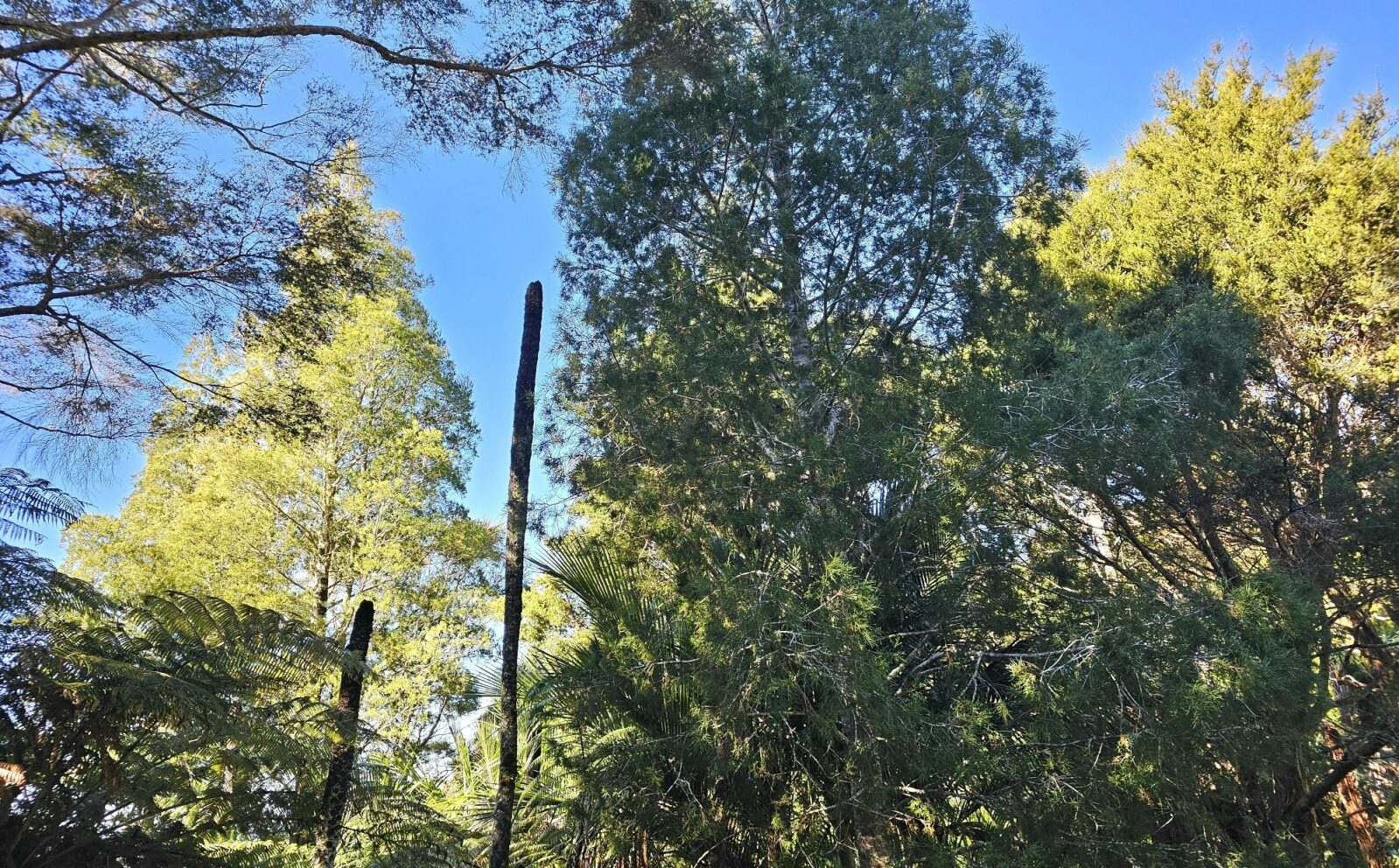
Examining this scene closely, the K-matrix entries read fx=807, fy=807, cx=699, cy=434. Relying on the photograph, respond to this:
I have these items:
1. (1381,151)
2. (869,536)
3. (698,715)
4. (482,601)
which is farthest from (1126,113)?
(482,601)

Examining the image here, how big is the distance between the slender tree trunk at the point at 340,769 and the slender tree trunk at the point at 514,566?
1.19 meters

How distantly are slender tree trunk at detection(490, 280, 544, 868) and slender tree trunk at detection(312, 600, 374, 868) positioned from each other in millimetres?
1191

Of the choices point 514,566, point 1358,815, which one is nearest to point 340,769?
point 514,566

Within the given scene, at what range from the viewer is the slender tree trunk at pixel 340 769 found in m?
5.85

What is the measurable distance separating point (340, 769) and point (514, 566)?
2.28 meters

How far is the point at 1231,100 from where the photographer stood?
33.9ft

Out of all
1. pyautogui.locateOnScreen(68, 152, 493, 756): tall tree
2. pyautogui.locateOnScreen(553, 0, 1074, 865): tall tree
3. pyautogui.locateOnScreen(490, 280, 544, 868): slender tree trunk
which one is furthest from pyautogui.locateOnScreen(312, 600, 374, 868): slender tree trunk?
pyautogui.locateOnScreen(68, 152, 493, 756): tall tree

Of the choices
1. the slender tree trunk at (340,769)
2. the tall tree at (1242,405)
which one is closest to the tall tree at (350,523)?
the slender tree trunk at (340,769)

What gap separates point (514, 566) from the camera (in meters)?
7.71

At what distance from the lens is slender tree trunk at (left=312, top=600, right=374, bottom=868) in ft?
19.2

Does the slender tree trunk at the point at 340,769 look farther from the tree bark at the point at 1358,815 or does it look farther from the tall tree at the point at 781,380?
the tree bark at the point at 1358,815

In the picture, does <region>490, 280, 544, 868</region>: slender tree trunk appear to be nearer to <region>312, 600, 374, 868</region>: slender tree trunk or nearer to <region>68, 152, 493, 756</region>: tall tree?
<region>312, 600, 374, 868</region>: slender tree trunk

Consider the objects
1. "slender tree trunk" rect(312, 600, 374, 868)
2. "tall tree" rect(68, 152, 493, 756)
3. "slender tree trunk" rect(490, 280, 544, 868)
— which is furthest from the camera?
"tall tree" rect(68, 152, 493, 756)

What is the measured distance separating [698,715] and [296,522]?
26.1 ft
